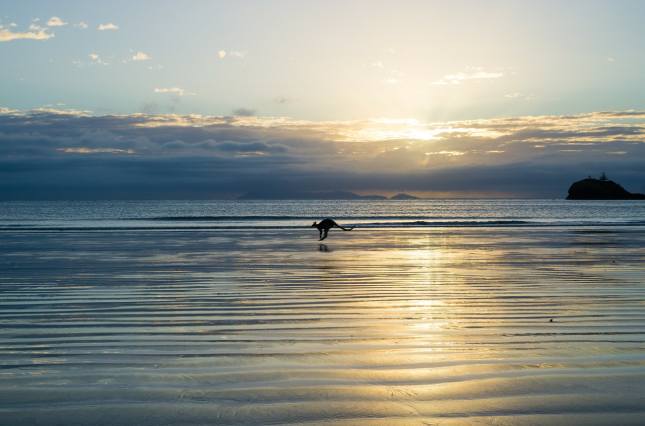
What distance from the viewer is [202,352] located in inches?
239

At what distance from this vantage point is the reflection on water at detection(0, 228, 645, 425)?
14.4 ft

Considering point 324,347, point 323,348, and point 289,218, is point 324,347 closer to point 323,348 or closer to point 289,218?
point 323,348

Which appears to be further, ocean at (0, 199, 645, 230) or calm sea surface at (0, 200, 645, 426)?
ocean at (0, 199, 645, 230)

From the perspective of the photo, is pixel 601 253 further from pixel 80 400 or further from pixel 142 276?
pixel 80 400

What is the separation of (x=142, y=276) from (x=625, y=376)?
10136 millimetres

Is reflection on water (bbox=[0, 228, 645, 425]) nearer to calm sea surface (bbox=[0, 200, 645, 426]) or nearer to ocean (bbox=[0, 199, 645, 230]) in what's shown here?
calm sea surface (bbox=[0, 200, 645, 426])

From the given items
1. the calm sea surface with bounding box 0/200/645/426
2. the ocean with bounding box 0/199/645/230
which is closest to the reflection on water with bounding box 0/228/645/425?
the calm sea surface with bounding box 0/200/645/426

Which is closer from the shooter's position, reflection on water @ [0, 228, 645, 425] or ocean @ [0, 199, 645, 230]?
reflection on water @ [0, 228, 645, 425]

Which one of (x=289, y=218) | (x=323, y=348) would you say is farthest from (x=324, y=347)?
(x=289, y=218)

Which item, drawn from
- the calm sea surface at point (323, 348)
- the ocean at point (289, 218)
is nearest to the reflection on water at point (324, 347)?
the calm sea surface at point (323, 348)

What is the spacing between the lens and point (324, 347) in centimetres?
620

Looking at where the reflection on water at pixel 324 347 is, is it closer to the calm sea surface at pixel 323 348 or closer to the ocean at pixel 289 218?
the calm sea surface at pixel 323 348

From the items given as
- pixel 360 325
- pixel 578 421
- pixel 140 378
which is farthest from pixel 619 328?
pixel 140 378

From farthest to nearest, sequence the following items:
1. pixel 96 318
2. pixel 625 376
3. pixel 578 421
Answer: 1. pixel 96 318
2. pixel 625 376
3. pixel 578 421
